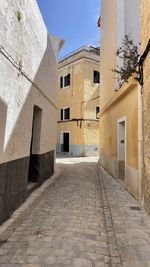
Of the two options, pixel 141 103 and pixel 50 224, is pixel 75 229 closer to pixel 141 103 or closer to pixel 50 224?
pixel 50 224

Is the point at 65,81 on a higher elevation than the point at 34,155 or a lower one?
higher

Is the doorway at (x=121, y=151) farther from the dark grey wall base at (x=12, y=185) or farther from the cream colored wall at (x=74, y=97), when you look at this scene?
the cream colored wall at (x=74, y=97)

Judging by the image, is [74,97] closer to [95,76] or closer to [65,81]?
[65,81]

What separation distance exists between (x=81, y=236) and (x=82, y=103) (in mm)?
18621

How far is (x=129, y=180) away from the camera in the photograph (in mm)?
7070

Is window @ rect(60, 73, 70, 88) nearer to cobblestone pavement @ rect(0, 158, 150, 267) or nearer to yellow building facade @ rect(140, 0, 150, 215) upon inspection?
yellow building facade @ rect(140, 0, 150, 215)

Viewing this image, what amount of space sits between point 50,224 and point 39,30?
549cm

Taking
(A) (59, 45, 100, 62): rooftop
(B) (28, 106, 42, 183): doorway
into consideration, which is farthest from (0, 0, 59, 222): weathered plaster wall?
(A) (59, 45, 100, 62): rooftop

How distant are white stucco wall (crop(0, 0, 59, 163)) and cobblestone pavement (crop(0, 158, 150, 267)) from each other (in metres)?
1.38

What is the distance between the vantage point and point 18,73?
16.5 ft

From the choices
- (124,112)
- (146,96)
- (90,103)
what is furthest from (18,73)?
(90,103)

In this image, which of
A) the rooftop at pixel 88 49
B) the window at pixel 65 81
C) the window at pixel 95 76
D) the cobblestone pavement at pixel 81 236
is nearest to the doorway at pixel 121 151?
the cobblestone pavement at pixel 81 236

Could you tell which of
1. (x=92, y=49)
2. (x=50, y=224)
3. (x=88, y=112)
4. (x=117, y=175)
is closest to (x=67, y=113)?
(x=88, y=112)

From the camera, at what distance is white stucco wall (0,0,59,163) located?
4.25 m
